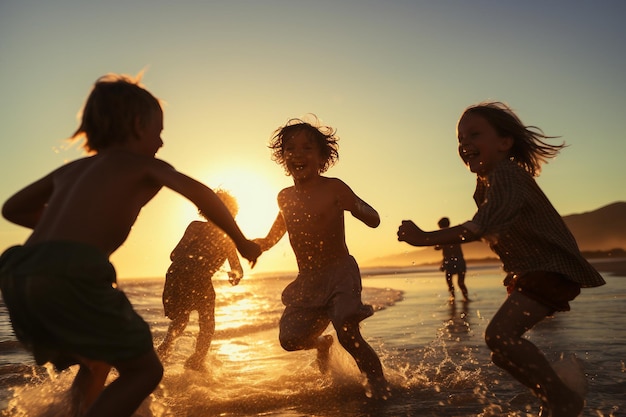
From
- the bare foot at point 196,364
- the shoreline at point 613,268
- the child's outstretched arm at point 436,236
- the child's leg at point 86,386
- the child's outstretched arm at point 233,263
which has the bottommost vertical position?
the shoreline at point 613,268

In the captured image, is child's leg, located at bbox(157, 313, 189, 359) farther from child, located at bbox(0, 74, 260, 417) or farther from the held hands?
the held hands

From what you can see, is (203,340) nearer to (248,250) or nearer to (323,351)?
(323,351)

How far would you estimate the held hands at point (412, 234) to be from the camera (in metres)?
3.19

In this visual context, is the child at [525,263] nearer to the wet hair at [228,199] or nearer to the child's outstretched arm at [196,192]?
the child's outstretched arm at [196,192]

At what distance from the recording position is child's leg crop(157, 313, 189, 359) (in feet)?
19.8

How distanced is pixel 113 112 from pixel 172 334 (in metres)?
3.85

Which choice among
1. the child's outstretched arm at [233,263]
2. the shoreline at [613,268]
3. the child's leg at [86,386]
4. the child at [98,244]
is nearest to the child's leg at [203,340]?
the child's outstretched arm at [233,263]

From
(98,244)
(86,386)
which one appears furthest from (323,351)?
(98,244)

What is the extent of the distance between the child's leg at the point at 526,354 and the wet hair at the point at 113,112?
2239mm

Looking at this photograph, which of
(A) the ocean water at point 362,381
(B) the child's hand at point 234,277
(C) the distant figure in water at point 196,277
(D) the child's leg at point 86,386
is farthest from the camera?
(C) the distant figure in water at point 196,277

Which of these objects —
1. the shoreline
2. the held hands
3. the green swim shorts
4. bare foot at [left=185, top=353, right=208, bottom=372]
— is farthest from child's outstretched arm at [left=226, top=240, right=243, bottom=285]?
the shoreline

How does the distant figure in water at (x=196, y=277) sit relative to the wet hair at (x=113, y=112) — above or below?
below

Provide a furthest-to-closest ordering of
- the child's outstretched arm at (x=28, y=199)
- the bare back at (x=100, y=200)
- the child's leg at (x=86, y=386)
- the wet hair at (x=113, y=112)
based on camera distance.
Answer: the child's leg at (x=86, y=386) < the child's outstretched arm at (x=28, y=199) < the wet hair at (x=113, y=112) < the bare back at (x=100, y=200)

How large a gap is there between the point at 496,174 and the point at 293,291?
2.34 meters
